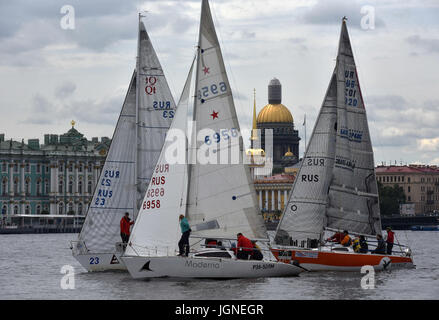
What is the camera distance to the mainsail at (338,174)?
33500 millimetres

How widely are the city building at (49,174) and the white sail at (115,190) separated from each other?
93951 millimetres

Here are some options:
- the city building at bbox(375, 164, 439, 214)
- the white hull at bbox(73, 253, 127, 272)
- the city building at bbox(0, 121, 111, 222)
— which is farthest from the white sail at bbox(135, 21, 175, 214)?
the city building at bbox(375, 164, 439, 214)

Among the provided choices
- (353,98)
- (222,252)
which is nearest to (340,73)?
(353,98)

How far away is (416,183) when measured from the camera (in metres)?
185

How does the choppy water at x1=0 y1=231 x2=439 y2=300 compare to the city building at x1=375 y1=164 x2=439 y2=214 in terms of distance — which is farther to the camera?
the city building at x1=375 y1=164 x2=439 y2=214

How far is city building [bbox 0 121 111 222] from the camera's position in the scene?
419 ft

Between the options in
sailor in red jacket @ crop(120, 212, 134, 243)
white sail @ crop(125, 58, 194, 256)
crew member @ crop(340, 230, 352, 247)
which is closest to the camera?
white sail @ crop(125, 58, 194, 256)

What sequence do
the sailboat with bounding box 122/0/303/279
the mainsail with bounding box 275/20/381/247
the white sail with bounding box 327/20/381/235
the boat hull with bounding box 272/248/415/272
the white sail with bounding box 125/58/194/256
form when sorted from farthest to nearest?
the white sail with bounding box 327/20/381/235 < the mainsail with bounding box 275/20/381/247 < the boat hull with bounding box 272/248/415/272 < the white sail with bounding box 125/58/194/256 < the sailboat with bounding box 122/0/303/279

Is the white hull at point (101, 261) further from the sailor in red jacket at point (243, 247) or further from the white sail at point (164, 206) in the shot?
the sailor in red jacket at point (243, 247)

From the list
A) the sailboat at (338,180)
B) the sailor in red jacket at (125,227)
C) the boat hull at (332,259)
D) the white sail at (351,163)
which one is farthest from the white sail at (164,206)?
the white sail at (351,163)

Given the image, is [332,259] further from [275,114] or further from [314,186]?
[275,114]

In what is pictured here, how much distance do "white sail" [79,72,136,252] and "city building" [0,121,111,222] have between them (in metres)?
94.0

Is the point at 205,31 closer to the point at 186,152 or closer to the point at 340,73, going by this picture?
the point at 186,152

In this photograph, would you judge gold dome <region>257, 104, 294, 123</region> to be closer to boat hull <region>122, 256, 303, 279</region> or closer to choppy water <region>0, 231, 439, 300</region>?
choppy water <region>0, 231, 439, 300</region>
